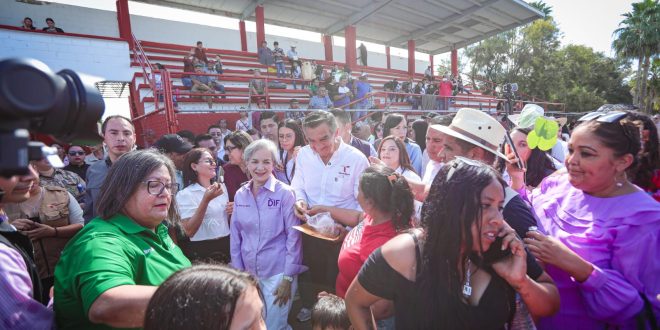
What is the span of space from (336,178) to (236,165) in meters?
1.40

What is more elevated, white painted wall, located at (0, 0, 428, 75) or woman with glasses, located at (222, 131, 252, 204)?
white painted wall, located at (0, 0, 428, 75)

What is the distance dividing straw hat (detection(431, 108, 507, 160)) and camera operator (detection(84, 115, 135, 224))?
286 cm

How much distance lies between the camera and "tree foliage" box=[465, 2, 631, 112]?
28922 mm

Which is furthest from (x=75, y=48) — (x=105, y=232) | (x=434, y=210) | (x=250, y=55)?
(x=434, y=210)

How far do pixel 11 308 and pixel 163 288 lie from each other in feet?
2.12

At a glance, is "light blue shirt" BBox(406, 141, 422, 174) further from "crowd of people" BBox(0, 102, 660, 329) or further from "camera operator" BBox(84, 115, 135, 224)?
"camera operator" BBox(84, 115, 135, 224)

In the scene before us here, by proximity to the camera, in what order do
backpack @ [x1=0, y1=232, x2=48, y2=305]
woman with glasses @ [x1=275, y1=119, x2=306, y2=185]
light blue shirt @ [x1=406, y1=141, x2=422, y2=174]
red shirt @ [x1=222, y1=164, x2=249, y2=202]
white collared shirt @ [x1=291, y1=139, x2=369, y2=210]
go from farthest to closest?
light blue shirt @ [x1=406, y1=141, x2=422, y2=174] < woman with glasses @ [x1=275, y1=119, x2=306, y2=185] < red shirt @ [x1=222, y1=164, x2=249, y2=202] < white collared shirt @ [x1=291, y1=139, x2=369, y2=210] < backpack @ [x1=0, y1=232, x2=48, y2=305]

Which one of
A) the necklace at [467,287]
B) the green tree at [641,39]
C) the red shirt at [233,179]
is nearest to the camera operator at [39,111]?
the necklace at [467,287]

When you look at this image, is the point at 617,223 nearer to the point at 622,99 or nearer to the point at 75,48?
the point at 75,48

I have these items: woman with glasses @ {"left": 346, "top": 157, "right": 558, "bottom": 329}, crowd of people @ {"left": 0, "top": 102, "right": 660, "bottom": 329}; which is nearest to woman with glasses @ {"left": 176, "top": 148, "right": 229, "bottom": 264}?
crowd of people @ {"left": 0, "top": 102, "right": 660, "bottom": 329}

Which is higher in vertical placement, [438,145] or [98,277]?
[438,145]

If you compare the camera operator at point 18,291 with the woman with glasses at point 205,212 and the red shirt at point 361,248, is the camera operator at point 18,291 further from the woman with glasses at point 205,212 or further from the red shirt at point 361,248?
the woman with glasses at point 205,212

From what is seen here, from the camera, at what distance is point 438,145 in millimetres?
2900

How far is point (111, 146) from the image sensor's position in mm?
2984
